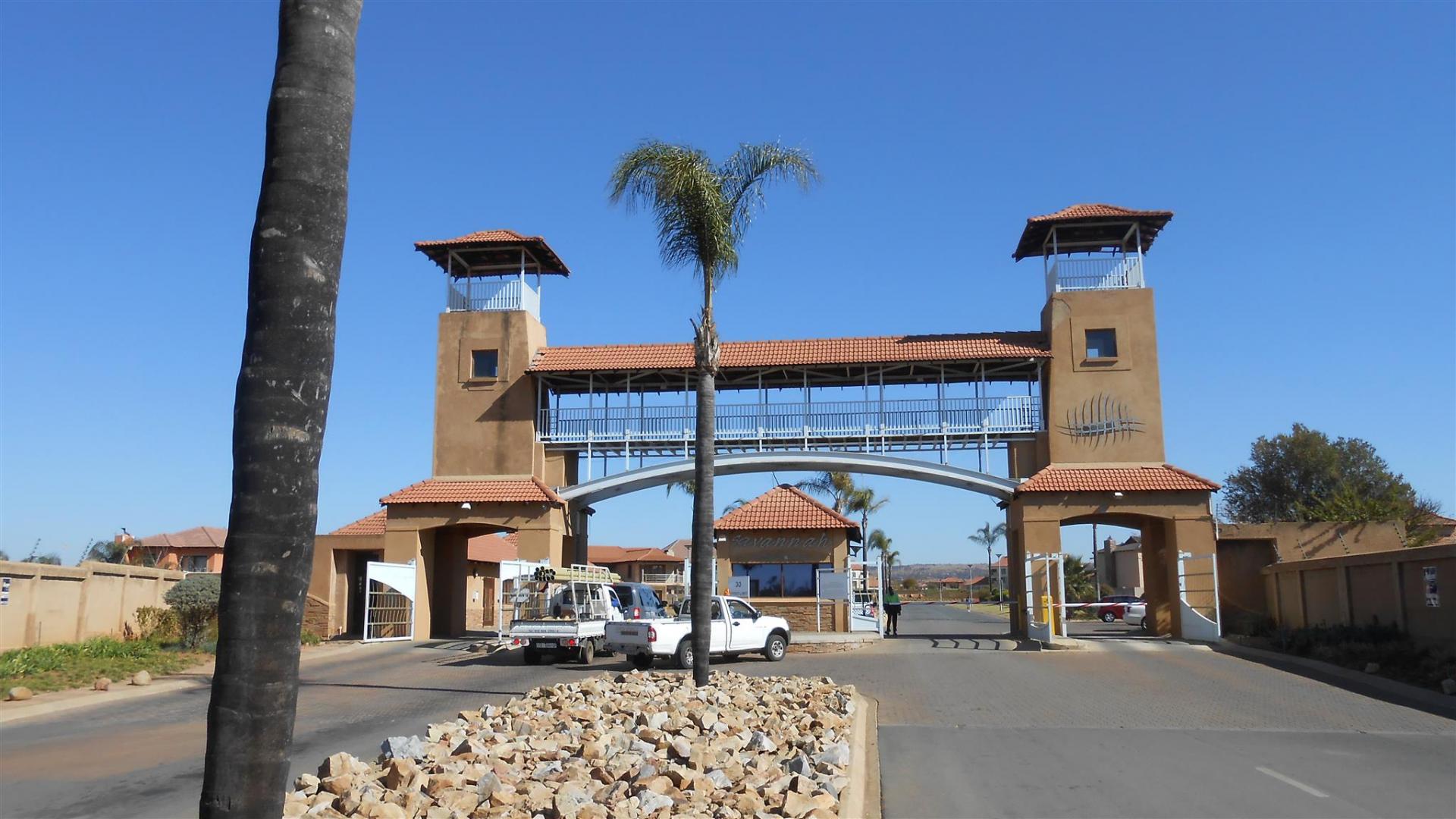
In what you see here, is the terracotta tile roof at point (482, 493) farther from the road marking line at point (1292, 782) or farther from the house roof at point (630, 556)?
the house roof at point (630, 556)

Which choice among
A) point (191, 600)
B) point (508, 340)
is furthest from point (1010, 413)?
point (191, 600)

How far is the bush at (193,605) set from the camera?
2548 cm

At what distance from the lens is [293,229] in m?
4.29

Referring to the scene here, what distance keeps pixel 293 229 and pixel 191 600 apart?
24.5 metres

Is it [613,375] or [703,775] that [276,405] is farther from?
[613,375]

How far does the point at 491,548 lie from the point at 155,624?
29290 mm

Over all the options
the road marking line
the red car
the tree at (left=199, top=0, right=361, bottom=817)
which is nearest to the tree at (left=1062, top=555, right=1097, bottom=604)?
the red car

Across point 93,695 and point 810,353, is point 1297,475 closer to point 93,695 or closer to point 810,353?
point 810,353

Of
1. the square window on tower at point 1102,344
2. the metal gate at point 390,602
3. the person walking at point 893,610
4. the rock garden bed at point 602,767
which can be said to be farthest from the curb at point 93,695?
the square window on tower at point 1102,344

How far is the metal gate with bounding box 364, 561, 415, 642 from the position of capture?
100 ft

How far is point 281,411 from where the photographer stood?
412 centimetres

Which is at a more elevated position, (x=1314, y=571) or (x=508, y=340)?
(x=508, y=340)

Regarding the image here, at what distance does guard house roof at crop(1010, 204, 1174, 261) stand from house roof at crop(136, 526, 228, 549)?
5053 cm

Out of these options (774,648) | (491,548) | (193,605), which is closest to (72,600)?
(193,605)
